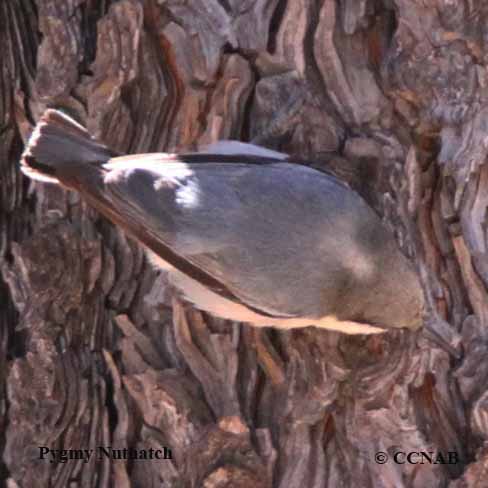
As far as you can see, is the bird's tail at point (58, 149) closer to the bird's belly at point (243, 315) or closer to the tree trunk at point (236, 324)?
the tree trunk at point (236, 324)

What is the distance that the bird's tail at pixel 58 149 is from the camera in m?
2.45

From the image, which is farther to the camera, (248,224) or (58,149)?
(58,149)

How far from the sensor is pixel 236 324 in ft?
8.40

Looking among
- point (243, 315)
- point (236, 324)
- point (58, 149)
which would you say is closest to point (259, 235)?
point (243, 315)

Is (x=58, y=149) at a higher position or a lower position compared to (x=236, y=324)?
higher

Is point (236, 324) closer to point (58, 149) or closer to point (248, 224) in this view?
point (248, 224)

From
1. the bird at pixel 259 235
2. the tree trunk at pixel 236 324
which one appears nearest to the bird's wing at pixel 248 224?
the bird at pixel 259 235

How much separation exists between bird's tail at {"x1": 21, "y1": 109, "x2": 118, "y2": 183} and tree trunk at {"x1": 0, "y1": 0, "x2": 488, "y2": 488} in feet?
0.56

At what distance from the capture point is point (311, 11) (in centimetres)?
262

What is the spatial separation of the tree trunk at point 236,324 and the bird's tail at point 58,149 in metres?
0.17

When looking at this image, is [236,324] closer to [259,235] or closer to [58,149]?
[259,235]

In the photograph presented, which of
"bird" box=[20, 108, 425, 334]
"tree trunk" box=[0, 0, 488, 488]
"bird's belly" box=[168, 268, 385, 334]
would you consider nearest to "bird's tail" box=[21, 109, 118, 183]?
Answer: "bird" box=[20, 108, 425, 334]

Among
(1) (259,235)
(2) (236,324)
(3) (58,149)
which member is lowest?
(2) (236,324)

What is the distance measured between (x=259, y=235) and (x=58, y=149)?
52 centimetres
